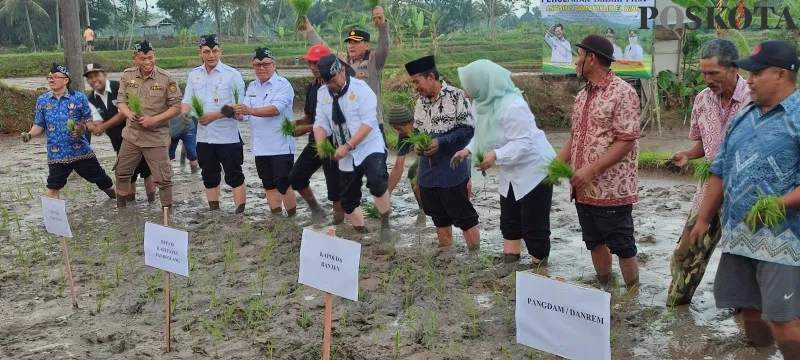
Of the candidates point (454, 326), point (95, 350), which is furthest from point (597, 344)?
point (95, 350)

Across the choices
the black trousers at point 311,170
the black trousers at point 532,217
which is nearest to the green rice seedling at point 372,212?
the black trousers at point 311,170

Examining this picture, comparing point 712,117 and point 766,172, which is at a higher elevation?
point 712,117

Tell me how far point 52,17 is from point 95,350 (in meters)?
47.8

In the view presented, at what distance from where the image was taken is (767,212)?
3.35 m

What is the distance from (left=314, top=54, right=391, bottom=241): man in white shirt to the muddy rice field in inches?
17.9

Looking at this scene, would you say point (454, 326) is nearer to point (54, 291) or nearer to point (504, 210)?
point (504, 210)

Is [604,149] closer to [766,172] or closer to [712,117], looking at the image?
[712,117]

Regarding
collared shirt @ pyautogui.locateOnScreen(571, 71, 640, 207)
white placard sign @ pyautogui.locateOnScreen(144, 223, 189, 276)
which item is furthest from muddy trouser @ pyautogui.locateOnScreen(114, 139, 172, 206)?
collared shirt @ pyautogui.locateOnScreen(571, 71, 640, 207)

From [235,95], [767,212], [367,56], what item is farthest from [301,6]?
[767,212]

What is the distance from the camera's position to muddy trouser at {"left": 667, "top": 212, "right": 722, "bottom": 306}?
15.3ft

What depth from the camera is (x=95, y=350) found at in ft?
15.2

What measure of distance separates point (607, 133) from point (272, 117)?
3551 mm

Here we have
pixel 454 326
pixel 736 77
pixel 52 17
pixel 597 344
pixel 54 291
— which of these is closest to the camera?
pixel 597 344

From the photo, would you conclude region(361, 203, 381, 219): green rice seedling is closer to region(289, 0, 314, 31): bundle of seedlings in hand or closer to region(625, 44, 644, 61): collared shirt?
region(289, 0, 314, 31): bundle of seedlings in hand
